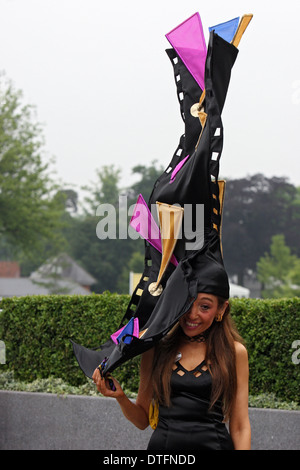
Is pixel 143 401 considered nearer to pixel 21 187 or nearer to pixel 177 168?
pixel 177 168

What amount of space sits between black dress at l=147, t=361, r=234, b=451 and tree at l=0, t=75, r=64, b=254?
35.8m

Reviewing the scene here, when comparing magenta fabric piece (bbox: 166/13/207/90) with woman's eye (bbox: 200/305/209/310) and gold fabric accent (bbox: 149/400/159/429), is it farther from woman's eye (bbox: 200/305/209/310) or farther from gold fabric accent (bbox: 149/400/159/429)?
gold fabric accent (bbox: 149/400/159/429)

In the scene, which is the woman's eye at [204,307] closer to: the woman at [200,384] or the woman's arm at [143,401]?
the woman at [200,384]

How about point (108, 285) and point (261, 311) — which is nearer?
point (261, 311)

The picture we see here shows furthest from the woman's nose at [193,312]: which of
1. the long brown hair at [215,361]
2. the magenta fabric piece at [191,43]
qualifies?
the magenta fabric piece at [191,43]

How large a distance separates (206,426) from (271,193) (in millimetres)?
63406

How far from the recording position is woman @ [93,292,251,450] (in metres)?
2.47

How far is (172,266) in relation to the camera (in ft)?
8.52

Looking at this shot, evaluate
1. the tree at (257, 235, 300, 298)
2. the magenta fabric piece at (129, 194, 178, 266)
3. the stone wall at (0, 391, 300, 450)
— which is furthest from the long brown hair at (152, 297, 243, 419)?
the tree at (257, 235, 300, 298)

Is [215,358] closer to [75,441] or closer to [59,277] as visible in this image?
[75,441]

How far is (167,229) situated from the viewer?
256cm
